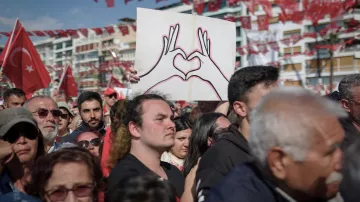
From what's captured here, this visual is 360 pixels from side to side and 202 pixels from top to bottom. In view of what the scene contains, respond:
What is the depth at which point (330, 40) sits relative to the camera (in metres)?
46.2

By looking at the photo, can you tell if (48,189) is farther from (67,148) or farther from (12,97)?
(12,97)

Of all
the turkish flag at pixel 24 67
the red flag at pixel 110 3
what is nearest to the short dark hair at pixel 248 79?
the turkish flag at pixel 24 67

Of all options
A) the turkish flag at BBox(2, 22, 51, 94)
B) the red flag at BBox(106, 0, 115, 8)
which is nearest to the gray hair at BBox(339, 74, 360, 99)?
the turkish flag at BBox(2, 22, 51, 94)

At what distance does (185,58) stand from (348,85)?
168 centimetres

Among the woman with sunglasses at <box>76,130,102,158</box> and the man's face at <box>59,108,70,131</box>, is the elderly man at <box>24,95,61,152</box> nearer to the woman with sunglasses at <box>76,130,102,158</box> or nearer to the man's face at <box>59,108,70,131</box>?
the woman with sunglasses at <box>76,130,102,158</box>

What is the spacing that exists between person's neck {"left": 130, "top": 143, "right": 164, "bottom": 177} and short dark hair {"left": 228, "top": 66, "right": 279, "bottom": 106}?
62cm

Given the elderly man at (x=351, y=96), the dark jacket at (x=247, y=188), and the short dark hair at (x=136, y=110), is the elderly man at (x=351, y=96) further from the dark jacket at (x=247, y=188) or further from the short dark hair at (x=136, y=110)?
the dark jacket at (x=247, y=188)

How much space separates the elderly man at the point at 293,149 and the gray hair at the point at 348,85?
6.78 feet

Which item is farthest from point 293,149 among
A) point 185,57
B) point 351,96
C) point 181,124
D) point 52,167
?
point 181,124

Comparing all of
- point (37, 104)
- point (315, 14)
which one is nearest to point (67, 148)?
point (37, 104)

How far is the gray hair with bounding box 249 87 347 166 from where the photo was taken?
164cm

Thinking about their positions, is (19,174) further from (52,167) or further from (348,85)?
(348,85)

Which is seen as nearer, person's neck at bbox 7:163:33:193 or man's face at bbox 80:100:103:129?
person's neck at bbox 7:163:33:193

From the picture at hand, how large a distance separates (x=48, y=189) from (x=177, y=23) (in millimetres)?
2915
